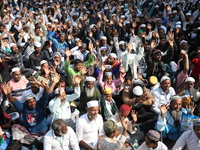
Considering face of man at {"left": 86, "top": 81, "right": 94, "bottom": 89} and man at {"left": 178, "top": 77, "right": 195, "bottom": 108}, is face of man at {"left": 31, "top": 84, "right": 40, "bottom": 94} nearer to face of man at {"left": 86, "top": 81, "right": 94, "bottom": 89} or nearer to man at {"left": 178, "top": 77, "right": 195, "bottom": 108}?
face of man at {"left": 86, "top": 81, "right": 94, "bottom": 89}

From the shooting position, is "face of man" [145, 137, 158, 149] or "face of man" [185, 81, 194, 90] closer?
"face of man" [145, 137, 158, 149]

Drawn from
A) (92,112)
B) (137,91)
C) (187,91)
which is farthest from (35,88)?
(187,91)

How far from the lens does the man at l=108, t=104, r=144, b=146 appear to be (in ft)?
13.2

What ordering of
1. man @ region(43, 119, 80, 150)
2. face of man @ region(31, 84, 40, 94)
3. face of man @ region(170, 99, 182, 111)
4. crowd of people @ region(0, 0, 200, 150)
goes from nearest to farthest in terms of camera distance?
man @ region(43, 119, 80, 150), crowd of people @ region(0, 0, 200, 150), face of man @ region(170, 99, 182, 111), face of man @ region(31, 84, 40, 94)

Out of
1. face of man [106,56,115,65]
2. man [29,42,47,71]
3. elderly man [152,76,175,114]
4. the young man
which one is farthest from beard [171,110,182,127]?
man [29,42,47,71]

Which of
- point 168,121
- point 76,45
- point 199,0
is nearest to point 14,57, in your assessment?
point 76,45

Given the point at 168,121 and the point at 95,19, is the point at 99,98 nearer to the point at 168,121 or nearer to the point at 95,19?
the point at 168,121

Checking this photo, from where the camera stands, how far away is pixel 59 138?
3531 millimetres

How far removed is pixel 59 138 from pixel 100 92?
6.92 feet

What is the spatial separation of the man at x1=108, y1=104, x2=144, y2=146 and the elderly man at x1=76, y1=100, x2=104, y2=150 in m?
0.35

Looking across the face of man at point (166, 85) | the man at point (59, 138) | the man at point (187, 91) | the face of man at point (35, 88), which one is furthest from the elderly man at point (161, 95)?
the face of man at point (35, 88)

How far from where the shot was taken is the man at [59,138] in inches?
134

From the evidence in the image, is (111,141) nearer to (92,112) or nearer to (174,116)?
(92,112)

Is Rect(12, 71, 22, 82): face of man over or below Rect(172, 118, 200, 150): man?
over
